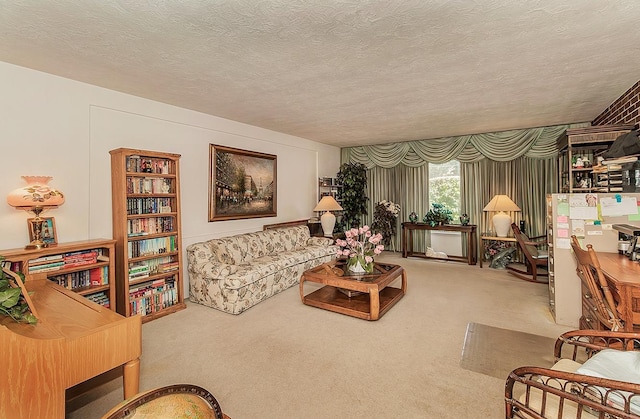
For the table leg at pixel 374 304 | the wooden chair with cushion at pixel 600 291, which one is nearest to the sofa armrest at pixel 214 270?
the table leg at pixel 374 304

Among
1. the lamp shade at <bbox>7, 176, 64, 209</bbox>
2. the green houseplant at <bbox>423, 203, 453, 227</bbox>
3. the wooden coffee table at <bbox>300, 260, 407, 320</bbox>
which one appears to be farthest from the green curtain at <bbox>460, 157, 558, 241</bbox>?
the lamp shade at <bbox>7, 176, 64, 209</bbox>

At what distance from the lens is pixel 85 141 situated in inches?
120

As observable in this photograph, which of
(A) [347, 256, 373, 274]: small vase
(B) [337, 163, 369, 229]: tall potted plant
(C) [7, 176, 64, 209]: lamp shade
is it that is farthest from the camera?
(B) [337, 163, 369, 229]: tall potted plant

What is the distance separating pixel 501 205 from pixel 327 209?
Result: 10.2ft

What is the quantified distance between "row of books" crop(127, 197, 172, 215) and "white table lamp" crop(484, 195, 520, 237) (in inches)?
202

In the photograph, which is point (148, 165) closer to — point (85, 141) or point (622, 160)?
point (85, 141)

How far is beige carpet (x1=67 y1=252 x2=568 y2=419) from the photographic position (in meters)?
1.92

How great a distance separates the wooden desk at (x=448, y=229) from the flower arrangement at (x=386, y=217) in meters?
0.35

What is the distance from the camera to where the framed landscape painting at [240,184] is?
431 centimetres

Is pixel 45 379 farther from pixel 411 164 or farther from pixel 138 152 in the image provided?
pixel 411 164

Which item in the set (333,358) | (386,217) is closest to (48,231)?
(333,358)

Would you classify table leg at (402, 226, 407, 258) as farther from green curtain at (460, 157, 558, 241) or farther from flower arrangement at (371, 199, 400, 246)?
green curtain at (460, 157, 558, 241)

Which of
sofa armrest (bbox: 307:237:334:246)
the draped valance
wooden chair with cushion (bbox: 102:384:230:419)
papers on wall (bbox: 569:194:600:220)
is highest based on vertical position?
the draped valance

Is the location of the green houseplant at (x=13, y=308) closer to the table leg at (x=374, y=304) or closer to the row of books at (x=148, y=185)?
the row of books at (x=148, y=185)
